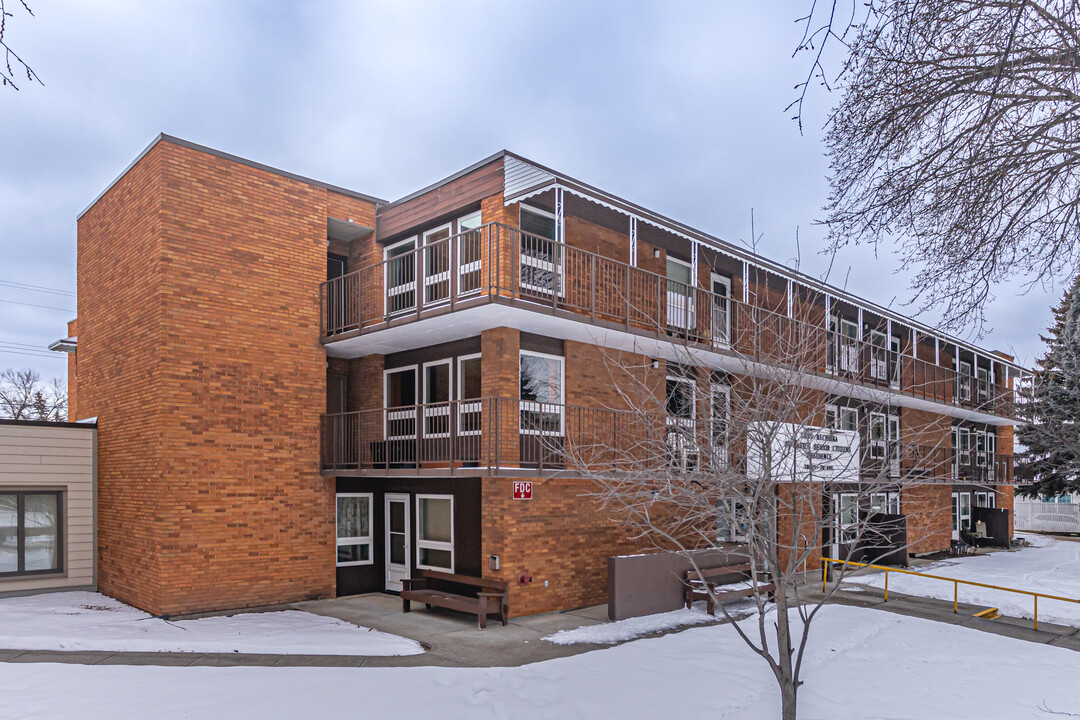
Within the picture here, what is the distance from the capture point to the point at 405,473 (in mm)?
13352

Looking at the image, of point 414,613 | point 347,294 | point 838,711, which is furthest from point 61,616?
point 838,711

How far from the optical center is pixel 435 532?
14.9 metres

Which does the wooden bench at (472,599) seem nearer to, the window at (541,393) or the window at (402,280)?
the window at (541,393)

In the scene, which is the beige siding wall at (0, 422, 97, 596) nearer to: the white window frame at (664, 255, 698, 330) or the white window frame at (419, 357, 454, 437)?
the white window frame at (419, 357, 454, 437)

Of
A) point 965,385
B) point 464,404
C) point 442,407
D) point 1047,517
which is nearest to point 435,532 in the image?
point 442,407

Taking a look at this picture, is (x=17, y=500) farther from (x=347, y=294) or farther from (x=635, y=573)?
(x=635, y=573)

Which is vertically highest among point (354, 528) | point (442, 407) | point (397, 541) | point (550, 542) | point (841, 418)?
point (442, 407)

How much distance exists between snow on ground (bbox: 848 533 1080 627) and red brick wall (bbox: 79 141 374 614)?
1342 centimetres

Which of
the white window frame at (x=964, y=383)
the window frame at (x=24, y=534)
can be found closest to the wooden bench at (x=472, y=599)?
the window frame at (x=24, y=534)

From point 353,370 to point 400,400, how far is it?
5.34 ft

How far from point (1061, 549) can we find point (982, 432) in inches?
206

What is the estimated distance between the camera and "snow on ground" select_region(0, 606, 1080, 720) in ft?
26.3

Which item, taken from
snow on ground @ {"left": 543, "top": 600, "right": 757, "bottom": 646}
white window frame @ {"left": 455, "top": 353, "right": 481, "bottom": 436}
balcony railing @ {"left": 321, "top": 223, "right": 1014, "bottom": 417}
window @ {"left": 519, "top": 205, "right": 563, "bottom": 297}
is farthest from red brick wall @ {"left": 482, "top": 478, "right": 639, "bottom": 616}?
window @ {"left": 519, "top": 205, "right": 563, "bottom": 297}

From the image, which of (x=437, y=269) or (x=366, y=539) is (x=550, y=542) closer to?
(x=366, y=539)
